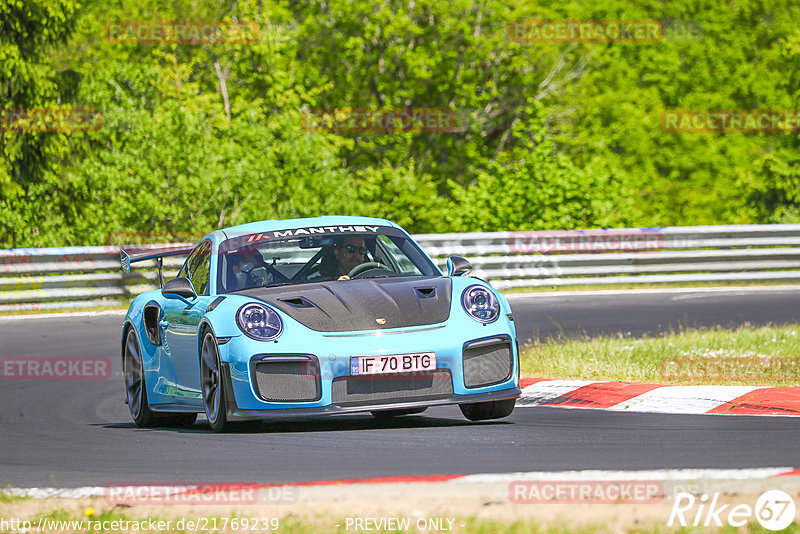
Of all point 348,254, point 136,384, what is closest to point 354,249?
point 348,254

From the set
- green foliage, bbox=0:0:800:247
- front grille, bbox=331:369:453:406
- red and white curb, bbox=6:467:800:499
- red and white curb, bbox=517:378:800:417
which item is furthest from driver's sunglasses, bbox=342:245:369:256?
green foliage, bbox=0:0:800:247

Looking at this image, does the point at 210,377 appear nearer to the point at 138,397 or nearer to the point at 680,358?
the point at 138,397

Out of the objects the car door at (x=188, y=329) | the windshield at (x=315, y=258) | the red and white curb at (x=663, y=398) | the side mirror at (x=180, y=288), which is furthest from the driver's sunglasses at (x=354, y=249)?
the red and white curb at (x=663, y=398)

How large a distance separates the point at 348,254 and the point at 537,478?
3635mm

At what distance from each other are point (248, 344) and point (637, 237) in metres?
13.3

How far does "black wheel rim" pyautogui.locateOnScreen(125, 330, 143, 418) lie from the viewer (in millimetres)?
9299

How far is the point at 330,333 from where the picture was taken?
24.1ft

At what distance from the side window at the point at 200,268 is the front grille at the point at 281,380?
121 centimetres

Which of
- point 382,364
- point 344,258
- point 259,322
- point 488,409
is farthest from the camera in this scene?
point 344,258

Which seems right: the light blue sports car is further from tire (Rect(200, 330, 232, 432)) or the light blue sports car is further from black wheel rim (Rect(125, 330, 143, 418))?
black wheel rim (Rect(125, 330, 143, 418))

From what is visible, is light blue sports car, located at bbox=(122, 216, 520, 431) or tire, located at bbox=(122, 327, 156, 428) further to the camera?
tire, located at bbox=(122, 327, 156, 428)

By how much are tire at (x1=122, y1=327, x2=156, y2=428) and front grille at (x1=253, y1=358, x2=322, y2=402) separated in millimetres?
2049

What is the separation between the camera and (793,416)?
7555 mm

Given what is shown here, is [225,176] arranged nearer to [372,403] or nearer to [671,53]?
[372,403]
